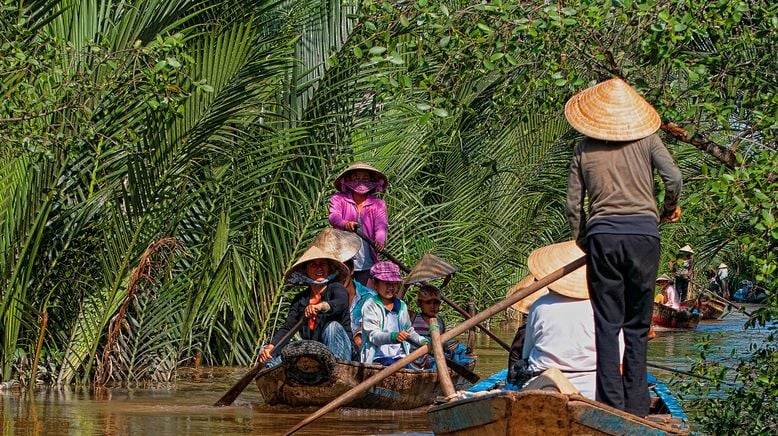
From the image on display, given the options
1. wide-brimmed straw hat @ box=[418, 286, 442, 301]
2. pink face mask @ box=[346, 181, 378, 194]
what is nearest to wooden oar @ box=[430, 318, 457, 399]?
wide-brimmed straw hat @ box=[418, 286, 442, 301]

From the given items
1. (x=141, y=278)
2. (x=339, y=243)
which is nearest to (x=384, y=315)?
(x=339, y=243)

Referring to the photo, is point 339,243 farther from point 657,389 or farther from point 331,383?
point 657,389

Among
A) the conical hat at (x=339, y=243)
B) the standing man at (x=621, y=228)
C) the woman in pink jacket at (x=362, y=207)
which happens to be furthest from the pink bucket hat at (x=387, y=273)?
the standing man at (x=621, y=228)

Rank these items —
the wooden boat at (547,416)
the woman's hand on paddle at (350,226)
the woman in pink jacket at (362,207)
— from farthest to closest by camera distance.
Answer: the woman in pink jacket at (362,207)
the woman's hand on paddle at (350,226)
the wooden boat at (547,416)

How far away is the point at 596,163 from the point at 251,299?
298 inches

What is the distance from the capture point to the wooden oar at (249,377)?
36.8 ft

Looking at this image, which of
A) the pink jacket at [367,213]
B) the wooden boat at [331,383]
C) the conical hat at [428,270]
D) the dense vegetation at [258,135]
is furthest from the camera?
the pink jacket at [367,213]

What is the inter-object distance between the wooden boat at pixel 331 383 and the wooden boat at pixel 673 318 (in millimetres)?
16297

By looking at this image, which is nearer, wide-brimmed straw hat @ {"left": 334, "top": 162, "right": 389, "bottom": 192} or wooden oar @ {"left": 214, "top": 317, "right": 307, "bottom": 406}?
wooden oar @ {"left": 214, "top": 317, "right": 307, "bottom": 406}

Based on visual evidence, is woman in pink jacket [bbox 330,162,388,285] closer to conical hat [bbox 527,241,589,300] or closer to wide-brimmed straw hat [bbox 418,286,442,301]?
wide-brimmed straw hat [bbox 418,286,442,301]

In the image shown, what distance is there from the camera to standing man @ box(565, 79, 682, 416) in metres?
6.94

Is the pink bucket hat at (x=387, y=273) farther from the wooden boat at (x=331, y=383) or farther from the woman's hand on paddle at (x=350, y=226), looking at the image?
the woman's hand on paddle at (x=350, y=226)

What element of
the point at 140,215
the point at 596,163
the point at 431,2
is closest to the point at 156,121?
the point at 140,215

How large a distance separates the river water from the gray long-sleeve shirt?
226 cm
